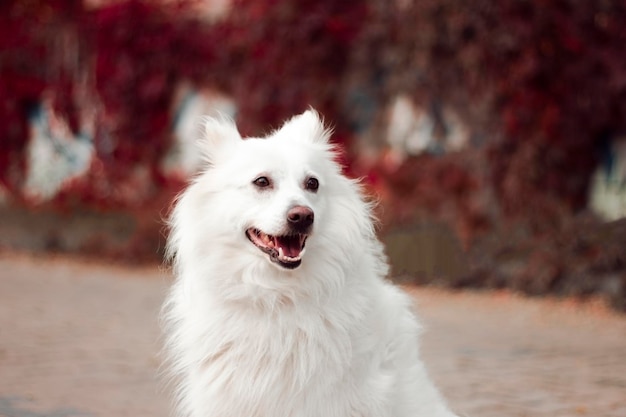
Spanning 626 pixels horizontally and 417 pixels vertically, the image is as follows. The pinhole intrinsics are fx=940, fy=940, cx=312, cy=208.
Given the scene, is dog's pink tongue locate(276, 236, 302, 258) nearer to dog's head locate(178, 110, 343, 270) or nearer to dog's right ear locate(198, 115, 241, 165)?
dog's head locate(178, 110, 343, 270)

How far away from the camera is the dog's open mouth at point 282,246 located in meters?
4.28

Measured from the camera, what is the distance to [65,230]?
1856cm

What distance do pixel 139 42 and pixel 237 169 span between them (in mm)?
14691

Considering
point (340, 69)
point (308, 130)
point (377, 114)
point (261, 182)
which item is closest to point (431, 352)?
point (308, 130)

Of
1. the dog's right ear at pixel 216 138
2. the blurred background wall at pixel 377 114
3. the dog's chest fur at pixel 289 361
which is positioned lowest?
the dog's chest fur at pixel 289 361

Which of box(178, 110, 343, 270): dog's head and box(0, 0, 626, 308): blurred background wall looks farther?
box(0, 0, 626, 308): blurred background wall

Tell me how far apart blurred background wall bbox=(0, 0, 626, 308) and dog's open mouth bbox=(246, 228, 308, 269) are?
579 centimetres

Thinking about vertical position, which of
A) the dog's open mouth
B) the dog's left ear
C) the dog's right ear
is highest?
the dog's left ear

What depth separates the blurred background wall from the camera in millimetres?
13250

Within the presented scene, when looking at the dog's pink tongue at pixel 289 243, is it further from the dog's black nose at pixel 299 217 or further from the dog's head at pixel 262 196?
the dog's black nose at pixel 299 217

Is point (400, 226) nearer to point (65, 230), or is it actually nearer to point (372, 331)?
point (65, 230)

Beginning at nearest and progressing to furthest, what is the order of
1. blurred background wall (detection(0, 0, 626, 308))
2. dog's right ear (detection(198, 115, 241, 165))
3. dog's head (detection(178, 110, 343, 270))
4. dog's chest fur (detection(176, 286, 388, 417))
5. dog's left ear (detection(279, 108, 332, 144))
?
dog's chest fur (detection(176, 286, 388, 417)) → dog's head (detection(178, 110, 343, 270)) → dog's right ear (detection(198, 115, 241, 165)) → dog's left ear (detection(279, 108, 332, 144)) → blurred background wall (detection(0, 0, 626, 308))

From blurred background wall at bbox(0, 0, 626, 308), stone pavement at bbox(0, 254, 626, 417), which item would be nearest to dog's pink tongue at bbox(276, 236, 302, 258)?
stone pavement at bbox(0, 254, 626, 417)

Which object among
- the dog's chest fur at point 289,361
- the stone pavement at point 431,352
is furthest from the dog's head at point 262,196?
the stone pavement at point 431,352
